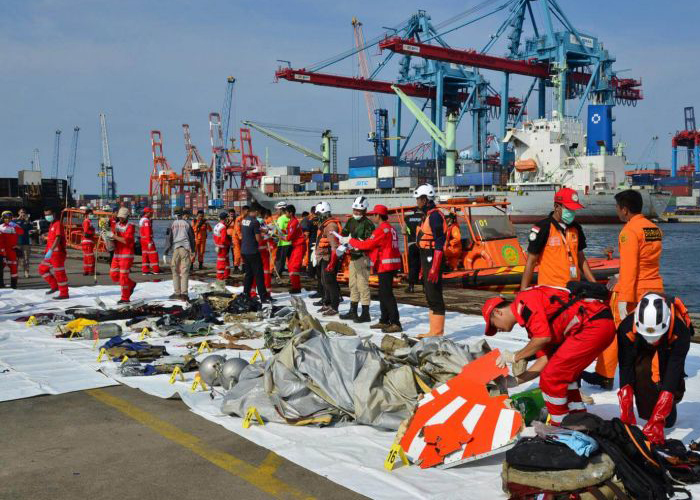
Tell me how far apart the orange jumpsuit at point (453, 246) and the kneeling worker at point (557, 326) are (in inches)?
385

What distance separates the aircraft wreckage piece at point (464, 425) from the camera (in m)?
3.83

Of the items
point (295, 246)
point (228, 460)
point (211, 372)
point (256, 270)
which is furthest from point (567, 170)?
point (228, 460)

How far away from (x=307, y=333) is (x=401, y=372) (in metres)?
0.95

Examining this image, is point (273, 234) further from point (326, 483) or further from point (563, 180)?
point (563, 180)

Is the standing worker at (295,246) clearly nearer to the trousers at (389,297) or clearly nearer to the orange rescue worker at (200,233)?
the trousers at (389,297)

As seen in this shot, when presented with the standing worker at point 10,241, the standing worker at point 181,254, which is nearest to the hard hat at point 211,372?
the standing worker at point 181,254

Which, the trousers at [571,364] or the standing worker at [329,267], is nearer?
the trousers at [571,364]

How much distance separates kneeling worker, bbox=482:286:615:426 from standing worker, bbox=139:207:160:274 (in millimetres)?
13209

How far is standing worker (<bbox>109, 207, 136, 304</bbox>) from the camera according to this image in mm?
11078

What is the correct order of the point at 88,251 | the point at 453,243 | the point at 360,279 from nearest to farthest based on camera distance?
the point at 360,279 → the point at 453,243 → the point at 88,251

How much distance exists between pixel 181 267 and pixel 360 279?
3923mm

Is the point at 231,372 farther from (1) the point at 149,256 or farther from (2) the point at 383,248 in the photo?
(1) the point at 149,256

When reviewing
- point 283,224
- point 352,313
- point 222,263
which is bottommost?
point 352,313

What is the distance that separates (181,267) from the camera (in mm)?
11602
